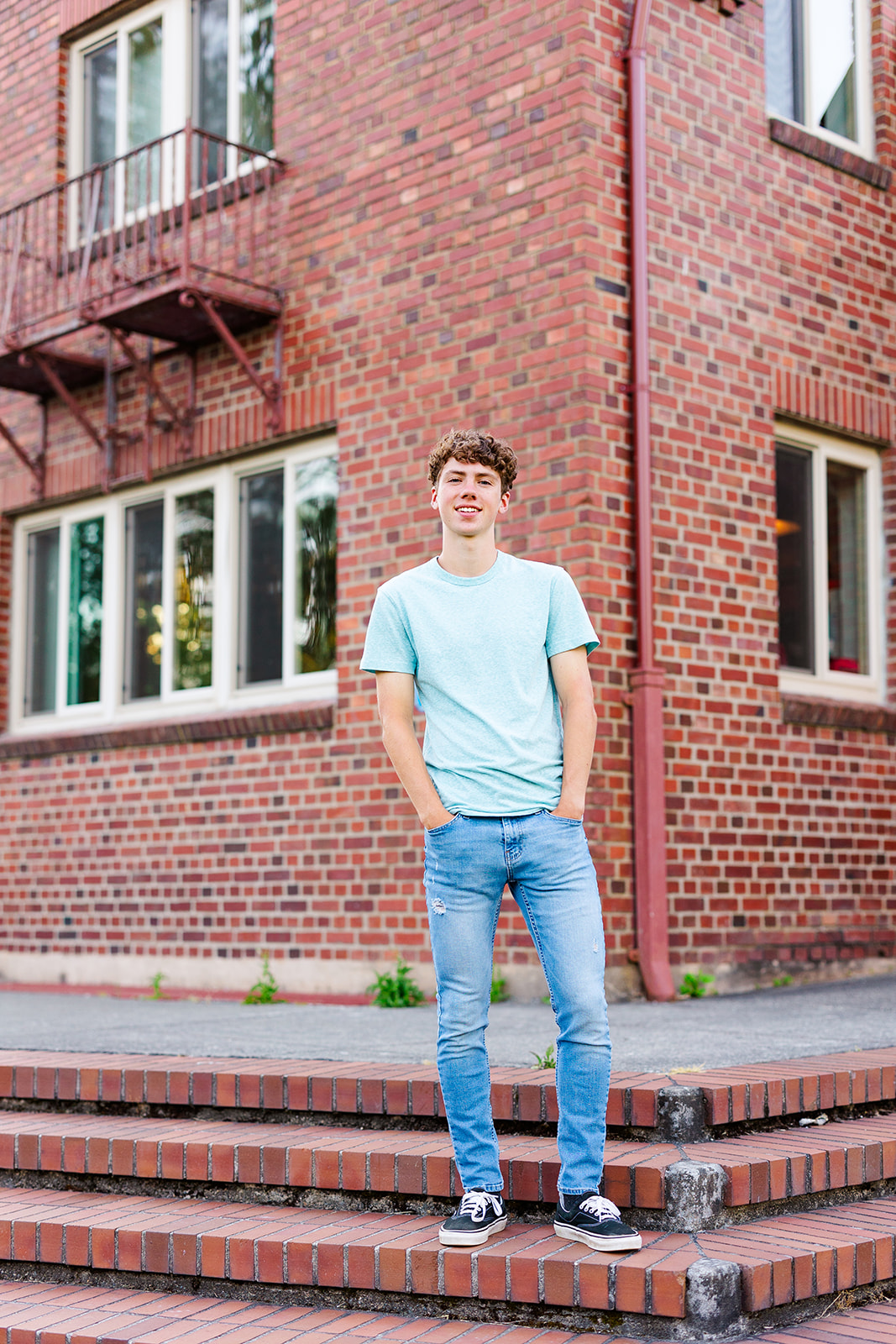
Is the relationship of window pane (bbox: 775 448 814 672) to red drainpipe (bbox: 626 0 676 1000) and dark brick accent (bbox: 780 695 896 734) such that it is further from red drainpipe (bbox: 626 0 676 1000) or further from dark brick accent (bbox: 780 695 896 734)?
red drainpipe (bbox: 626 0 676 1000)

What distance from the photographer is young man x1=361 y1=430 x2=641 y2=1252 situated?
3.13 meters

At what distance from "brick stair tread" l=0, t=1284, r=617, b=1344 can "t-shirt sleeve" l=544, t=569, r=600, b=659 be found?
4.84ft

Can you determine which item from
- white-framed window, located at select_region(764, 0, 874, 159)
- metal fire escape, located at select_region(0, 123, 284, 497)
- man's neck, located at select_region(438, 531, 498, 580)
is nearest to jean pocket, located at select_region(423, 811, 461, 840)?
man's neck, located at select_region(438, 531, 498, 580)

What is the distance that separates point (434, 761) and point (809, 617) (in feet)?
15.2

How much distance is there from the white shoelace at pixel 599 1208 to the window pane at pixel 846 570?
4.92m

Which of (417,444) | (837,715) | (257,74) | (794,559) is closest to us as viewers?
(417,444)

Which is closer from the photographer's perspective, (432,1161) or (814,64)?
(432,1161)

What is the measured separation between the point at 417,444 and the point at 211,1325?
15.0ft

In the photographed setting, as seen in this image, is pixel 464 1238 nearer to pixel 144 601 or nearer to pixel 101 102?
pixel 144 601

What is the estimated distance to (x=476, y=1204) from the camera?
3191 millimetres

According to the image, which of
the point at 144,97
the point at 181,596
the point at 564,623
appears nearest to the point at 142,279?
the point at 181,596

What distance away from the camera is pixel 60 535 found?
923cm

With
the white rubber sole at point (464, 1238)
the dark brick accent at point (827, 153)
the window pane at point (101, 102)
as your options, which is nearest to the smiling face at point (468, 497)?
the white rubber sole at point (464, 1238)

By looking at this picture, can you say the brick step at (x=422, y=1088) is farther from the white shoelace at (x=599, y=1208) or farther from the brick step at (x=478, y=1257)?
the white shoelace at (x=599, y=1208)
